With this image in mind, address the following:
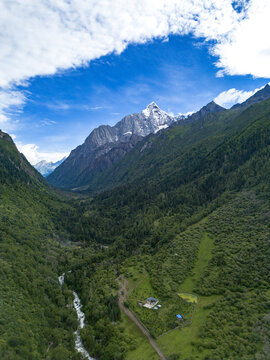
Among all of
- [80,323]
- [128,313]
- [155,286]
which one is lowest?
[128,313]

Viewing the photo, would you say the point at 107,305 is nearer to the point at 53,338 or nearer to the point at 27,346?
the point at 53,338

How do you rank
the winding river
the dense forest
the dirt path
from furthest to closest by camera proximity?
the winding river, the dirt path, the dense forest

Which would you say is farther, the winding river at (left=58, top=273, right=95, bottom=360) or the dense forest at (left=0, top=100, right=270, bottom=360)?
the winding river at (left=58, top=273, right=95, bottom=360)

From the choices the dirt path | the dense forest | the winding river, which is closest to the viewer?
the dense forest

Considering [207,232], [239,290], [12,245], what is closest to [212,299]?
[239,290]

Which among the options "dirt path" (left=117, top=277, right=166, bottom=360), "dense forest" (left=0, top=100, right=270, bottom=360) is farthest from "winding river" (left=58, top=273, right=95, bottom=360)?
"dirt path" (left=117, top=277, right=166, bottom=360)

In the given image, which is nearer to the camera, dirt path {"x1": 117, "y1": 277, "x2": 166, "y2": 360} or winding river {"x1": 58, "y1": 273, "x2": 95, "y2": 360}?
dirt path {"x1": 117, "y1": 277, "x2": 166, "y2": 360}

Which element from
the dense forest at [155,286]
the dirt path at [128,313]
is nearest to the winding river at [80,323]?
the dense forest at [155,286]

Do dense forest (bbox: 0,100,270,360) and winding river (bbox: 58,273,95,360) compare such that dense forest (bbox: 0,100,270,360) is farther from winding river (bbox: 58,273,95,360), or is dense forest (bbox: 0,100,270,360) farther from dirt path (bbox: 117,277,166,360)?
winding river (bbox: 58,273,95,360)

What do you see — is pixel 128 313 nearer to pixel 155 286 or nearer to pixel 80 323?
pixel 155 286

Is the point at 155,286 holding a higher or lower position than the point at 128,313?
higher

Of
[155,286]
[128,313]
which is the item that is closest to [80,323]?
[128,313]
